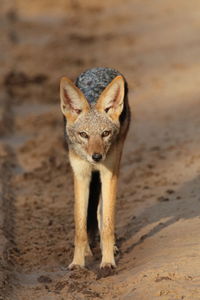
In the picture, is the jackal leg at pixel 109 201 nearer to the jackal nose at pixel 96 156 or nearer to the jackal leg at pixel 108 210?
the jackal leg at pixel 108 210

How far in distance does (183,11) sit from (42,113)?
9.73 m

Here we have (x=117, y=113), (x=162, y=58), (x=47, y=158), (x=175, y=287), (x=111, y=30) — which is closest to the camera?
(x=175, y=287)

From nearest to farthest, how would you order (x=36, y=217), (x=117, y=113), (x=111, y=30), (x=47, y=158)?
1. (x=117, y=113)
2. (x=36, y=217)
3. (x=47, y=158)
4. (x=111, y=30)

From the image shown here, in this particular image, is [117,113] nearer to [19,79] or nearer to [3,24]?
[19,79]

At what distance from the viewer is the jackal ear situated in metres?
7.60

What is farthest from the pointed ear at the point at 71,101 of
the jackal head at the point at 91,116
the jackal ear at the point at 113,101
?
the jackal ear at the point at 113,101

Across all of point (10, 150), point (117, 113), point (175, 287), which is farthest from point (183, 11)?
point (175, 287)

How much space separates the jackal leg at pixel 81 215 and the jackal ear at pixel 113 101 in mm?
702

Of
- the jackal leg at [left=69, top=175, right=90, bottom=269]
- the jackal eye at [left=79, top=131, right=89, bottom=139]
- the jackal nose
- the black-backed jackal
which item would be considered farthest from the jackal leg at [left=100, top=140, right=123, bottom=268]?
the jackal nose

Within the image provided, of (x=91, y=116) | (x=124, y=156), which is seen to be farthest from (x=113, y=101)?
(x=124, y=156)

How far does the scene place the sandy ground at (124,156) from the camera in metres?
7.36

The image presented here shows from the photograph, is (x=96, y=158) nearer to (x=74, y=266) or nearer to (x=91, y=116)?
(x=91, y=116)

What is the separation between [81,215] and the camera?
780 centimetres

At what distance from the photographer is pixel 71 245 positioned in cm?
862
